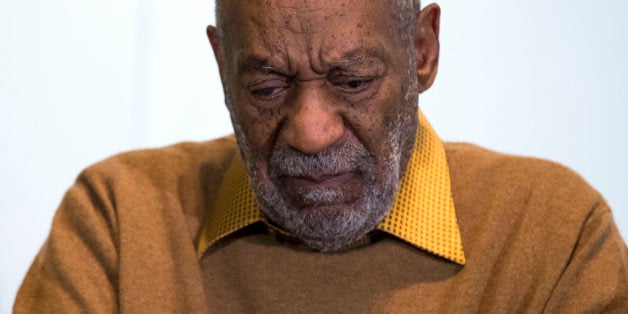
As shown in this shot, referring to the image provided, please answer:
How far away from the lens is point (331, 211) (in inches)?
59.5

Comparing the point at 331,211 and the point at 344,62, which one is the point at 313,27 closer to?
the point at 344,62

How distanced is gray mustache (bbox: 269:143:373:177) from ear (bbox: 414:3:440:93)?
0.21 meters

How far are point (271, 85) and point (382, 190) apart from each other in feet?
0.71

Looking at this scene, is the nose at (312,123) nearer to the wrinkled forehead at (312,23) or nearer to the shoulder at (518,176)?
the wrinkled forehead at (312,23)

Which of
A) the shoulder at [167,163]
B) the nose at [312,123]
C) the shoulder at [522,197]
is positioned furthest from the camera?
the shoulder at [167,163]

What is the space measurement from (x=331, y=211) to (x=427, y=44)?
33cm

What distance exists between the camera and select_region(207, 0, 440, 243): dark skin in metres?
1.47

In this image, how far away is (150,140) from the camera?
261 centimetres

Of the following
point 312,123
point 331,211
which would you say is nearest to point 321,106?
point 312,123

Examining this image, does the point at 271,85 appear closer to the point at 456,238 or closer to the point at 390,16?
the point at 390,16

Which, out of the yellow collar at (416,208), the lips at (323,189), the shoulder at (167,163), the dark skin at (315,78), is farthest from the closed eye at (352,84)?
the shoulder at (167,163)

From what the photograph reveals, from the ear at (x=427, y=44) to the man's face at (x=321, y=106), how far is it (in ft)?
0.27

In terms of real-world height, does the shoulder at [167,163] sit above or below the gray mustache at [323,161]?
below

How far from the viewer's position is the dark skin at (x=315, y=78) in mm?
1470
